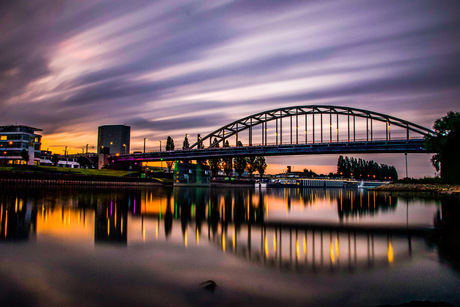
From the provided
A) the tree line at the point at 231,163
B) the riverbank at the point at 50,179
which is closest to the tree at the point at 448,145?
the riverbank at the point at 50,179

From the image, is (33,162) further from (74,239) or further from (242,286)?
(242,286)

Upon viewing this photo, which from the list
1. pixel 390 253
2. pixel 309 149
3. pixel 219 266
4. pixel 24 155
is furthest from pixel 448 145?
pixel 24 155

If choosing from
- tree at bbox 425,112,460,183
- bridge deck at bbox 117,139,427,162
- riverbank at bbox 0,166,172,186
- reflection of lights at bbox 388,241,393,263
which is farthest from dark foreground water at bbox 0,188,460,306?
bridge deck at bbox 117,139,427,162

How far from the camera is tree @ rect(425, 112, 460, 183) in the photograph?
35188 millimetres

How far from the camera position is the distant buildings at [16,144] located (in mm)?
100812

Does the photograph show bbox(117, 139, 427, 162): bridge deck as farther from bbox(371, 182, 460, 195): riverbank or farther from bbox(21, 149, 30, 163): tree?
bbox(21, 149, 30, 163): tree

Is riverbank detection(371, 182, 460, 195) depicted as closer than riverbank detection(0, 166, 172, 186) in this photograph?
No

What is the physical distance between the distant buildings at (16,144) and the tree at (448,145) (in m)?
107

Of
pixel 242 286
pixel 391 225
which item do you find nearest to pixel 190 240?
pixel 242 286

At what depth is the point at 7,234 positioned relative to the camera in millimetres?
13812

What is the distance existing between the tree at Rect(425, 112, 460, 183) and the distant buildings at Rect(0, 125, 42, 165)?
352 feet

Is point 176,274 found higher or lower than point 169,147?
lower

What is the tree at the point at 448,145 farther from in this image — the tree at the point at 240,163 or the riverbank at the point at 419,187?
the tree at the point at 240,163

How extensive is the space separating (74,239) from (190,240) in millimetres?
4941
